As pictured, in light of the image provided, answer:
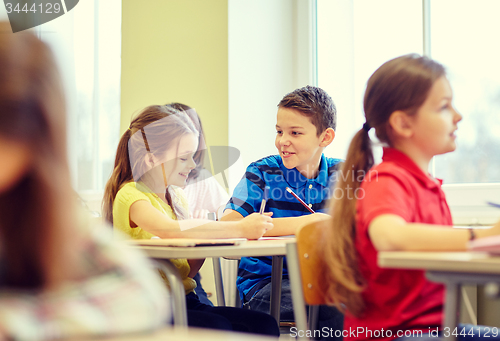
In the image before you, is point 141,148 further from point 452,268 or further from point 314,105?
point 452,268

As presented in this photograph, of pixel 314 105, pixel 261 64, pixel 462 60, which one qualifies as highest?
pixel 261 64

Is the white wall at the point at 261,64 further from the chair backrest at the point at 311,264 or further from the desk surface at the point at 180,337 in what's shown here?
the desk surface at the point at 180,337

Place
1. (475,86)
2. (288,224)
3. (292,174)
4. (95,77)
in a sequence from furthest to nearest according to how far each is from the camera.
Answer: (95,77)
(475,86)
(292,174)
(288,224)

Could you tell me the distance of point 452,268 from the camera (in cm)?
66

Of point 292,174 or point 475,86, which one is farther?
point 475,86

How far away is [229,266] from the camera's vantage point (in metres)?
2.60

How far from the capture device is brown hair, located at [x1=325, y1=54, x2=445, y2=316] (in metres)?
0.93

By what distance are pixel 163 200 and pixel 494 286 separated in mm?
1246

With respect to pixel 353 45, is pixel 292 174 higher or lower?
lower

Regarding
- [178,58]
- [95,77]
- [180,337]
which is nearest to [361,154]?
[180,337]

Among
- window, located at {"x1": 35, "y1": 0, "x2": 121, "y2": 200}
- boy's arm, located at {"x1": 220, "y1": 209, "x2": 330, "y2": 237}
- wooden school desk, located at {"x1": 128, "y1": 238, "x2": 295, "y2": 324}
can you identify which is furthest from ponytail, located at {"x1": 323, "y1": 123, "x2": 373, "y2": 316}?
window, located at {"x1": 35, "y1": 0, "x2": 121, "y2": 200}

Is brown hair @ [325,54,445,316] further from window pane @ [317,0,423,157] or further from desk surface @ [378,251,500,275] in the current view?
window pane @ [317,0,423,157]

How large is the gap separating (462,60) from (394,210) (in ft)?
5.45

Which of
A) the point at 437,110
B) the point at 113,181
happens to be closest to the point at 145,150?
the point at 113,181
